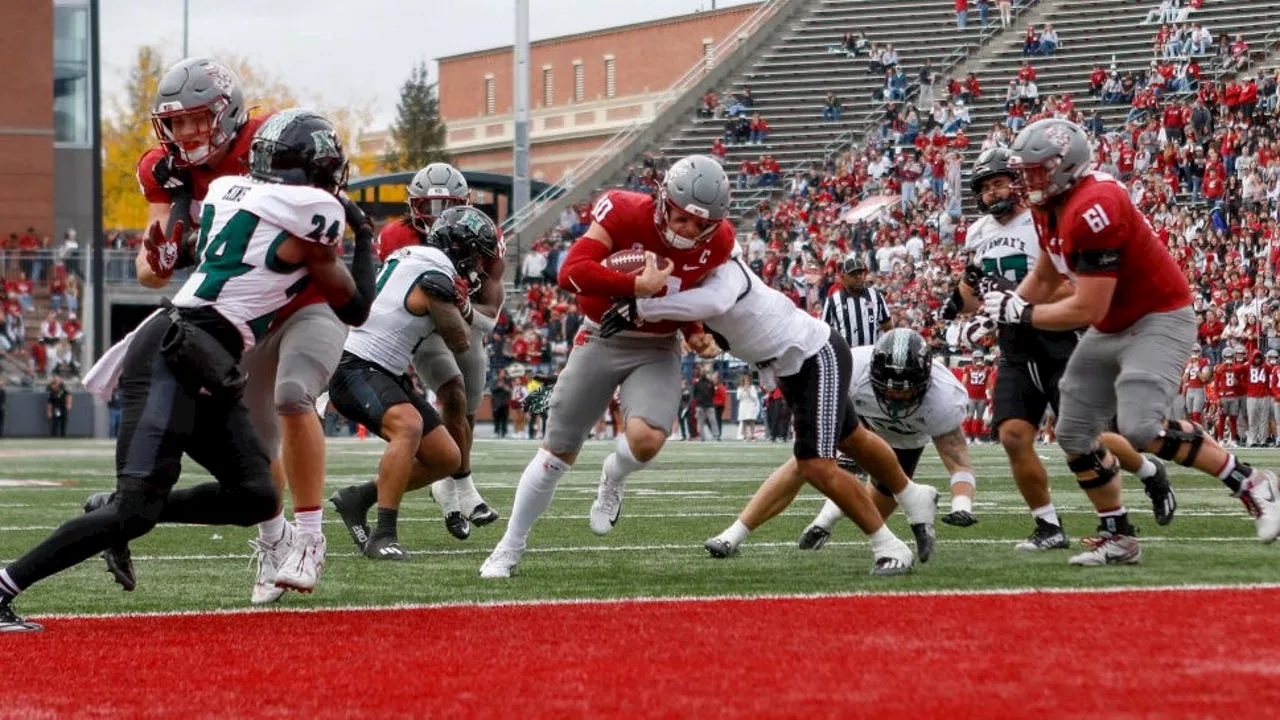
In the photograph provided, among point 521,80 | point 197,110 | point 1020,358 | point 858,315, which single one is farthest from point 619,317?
point 521,80

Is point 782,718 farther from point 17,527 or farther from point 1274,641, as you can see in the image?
point 17,527

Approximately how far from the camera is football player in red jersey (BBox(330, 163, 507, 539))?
389 inches

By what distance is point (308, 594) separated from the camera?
7.35 meters

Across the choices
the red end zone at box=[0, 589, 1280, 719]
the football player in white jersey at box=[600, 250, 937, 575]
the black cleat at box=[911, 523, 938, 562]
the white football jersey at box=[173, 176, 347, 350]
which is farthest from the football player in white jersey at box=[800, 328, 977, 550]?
the white football jersey at box=[173, 176, 347, 350]

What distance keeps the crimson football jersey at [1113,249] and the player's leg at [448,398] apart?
3094mm

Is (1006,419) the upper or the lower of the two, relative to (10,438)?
upper

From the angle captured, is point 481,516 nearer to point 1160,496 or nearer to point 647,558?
point 647,558

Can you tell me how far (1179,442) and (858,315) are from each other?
4342mm

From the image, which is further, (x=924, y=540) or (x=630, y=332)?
(x=924, y=540)

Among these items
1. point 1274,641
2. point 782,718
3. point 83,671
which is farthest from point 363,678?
point 1274,641

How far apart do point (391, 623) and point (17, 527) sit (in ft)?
A: 18.4

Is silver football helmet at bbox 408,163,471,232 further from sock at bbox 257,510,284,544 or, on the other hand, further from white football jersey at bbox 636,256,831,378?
sock at bbox 257,510,284,544

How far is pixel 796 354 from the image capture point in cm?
784

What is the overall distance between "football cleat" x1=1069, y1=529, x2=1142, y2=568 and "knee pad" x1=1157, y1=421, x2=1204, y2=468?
51 centimetres
